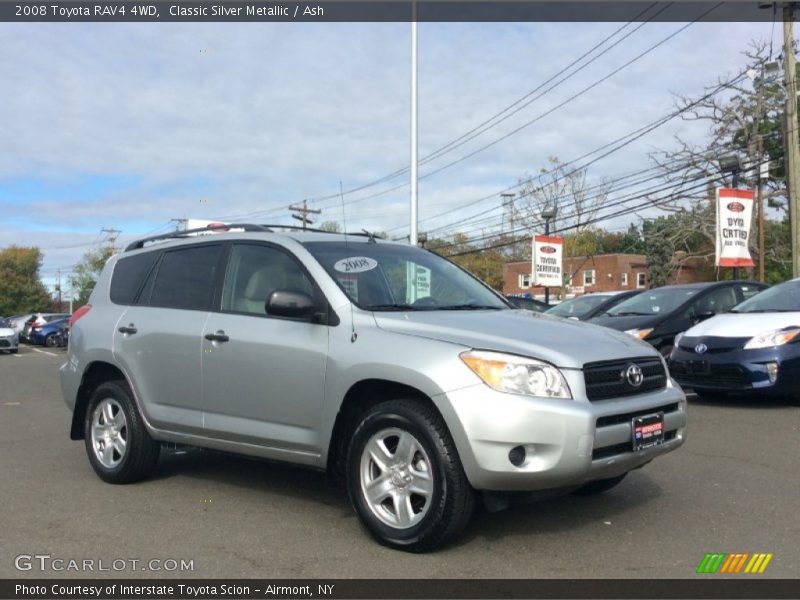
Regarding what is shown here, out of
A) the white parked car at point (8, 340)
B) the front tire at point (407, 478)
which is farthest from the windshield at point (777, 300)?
the white parked car at point (8, 340)

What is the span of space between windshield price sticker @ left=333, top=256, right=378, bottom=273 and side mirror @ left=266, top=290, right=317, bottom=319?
401mm

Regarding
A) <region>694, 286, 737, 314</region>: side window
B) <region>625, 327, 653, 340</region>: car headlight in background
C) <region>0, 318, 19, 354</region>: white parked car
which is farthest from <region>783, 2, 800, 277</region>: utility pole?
<region>0, 318, 19, 354</region>: white parked car

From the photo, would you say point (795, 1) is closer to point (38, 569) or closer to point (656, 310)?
point (656, 310)

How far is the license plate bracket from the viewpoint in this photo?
14.2ft

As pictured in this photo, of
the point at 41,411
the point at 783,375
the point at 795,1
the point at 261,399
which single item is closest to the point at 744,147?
the point at 795,1

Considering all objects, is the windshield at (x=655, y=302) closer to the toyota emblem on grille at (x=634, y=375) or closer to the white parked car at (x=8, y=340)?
the toyota emblem on grille at (x=634, y=375)

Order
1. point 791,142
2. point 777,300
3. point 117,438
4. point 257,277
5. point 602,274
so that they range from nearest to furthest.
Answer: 1. point 257,277
2. point 117,438
3. point 777,300
4. point 791,142
5. point 602,274

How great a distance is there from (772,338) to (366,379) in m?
6.34

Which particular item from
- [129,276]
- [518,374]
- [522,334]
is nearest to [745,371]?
[522,334]

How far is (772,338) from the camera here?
9039 millimetres

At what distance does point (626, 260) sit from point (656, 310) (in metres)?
59.9

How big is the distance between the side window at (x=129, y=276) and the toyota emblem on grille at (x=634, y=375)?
12.5ft

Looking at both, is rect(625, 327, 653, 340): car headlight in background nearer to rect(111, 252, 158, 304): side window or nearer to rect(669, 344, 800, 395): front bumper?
rect(669, 344, 800, 395): front bumper

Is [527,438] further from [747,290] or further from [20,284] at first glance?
[20,284]
